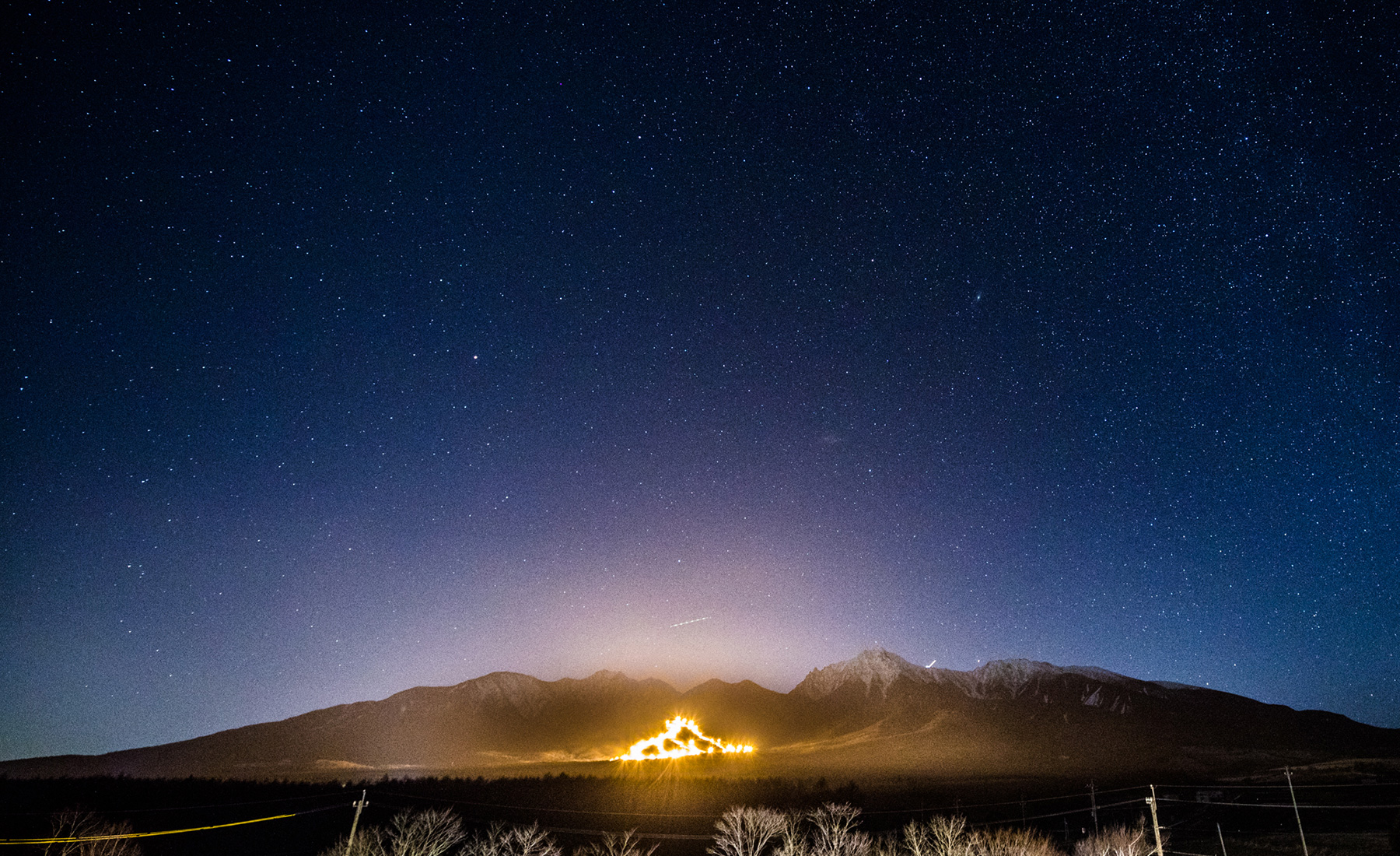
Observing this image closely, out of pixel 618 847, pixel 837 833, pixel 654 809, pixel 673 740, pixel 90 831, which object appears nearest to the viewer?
pixel 837 833

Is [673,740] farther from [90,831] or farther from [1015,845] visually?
[90,831]

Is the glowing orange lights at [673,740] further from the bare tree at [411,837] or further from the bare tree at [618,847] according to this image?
the bare tree at [411,837]

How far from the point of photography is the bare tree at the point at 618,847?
7125 centimetres

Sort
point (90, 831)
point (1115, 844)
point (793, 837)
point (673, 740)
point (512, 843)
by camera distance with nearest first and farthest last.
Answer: point (793, 837)
point (1115, 844)
point (90, 831)
point (512, 843)
point (673, 740)

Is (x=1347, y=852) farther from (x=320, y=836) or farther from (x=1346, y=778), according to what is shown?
(x=320, y=836)

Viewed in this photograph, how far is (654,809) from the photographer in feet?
350

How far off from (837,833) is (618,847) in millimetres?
33995

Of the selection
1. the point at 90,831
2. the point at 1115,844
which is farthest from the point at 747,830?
the point at 90,831

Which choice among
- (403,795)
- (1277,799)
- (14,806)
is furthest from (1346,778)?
(14,806)

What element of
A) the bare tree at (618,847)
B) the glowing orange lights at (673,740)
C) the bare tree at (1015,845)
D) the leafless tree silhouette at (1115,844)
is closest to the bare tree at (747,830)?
the bare tree at (618,847)

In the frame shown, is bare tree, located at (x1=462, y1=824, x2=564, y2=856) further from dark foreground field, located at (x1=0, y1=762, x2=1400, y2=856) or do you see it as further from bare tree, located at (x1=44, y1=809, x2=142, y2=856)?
bare tree, located at (x1=44, y1=809, x2=142, y2=856)

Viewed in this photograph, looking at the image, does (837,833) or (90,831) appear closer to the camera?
(837,833)

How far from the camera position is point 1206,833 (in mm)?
91562

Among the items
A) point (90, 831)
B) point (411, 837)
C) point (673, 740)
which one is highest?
point (673, 740)
